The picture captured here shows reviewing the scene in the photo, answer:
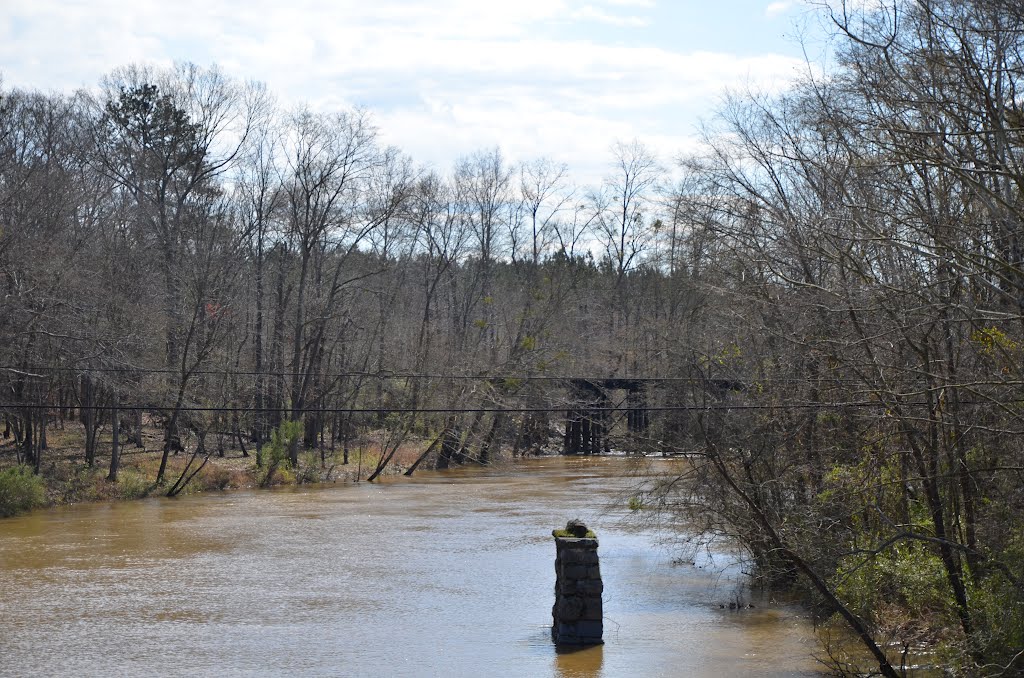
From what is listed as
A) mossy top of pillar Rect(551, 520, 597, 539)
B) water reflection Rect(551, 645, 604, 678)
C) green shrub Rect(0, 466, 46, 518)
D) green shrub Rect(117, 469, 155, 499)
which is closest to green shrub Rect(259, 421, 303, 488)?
green shrub Rect(117, 469, 155, 499)

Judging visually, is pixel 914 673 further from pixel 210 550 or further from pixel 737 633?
pixel 210 550

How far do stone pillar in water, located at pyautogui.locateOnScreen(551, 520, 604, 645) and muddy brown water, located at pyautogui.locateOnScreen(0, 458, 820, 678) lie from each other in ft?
1.11

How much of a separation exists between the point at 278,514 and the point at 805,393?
1694 centimetres

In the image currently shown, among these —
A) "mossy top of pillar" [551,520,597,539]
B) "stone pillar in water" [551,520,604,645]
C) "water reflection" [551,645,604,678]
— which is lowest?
"water reflection" [551,645,604,678]

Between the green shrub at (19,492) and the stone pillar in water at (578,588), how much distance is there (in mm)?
18730

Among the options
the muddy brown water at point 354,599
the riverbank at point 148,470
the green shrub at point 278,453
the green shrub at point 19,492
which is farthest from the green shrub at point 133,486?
the green shrub at point 278,453

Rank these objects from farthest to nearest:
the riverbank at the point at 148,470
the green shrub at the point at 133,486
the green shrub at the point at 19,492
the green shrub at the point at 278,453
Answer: the green shrub at the point at 278,453
the green shrub at the point at 133,486
the riverbank at the point at 148,470
the green shrub at the point at 19,492

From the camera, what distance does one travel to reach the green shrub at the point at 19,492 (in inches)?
1053

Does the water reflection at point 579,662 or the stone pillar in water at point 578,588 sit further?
the stone pillar in water at point 578,588

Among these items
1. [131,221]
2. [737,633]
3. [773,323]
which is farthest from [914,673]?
[131,221]

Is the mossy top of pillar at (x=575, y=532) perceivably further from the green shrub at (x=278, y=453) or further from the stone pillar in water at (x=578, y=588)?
the green shrub at (x=278, y=453)

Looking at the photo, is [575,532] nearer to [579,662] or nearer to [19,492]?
[579,662]

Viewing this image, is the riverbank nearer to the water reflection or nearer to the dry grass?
the dry grass

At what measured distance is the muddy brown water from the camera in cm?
1242
